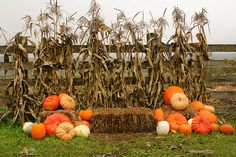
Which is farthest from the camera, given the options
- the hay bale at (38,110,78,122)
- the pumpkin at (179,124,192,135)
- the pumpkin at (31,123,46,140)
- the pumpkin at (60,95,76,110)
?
the pumpkin at (60,95,76,110)

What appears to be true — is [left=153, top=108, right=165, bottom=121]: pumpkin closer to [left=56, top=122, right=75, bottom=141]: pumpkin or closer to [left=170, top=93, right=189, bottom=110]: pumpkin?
[left=170, top=93, right=189, bottom=110]: pumpkin

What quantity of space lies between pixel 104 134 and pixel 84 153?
1779mm

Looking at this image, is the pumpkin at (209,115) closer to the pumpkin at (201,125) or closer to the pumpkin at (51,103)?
the pumpkin at (201,125)

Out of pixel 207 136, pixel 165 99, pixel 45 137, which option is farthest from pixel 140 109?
pixel 45 137

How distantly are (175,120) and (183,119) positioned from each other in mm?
178

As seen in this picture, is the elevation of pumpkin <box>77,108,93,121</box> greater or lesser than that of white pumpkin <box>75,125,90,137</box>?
greater

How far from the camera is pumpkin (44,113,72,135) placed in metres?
9.02

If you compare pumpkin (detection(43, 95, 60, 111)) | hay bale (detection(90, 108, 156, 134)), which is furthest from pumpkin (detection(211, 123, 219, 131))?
pumpkin (detection(43, 95, 60, 111))

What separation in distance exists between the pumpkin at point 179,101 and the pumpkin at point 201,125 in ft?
2.20

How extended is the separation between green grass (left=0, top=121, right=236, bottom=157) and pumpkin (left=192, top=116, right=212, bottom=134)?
0.48 ft

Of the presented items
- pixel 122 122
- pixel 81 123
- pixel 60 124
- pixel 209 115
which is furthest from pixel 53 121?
pixel 209 115

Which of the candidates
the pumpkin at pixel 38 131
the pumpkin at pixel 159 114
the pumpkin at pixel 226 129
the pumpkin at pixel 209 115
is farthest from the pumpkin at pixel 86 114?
the pumpkin at pixel 226 129

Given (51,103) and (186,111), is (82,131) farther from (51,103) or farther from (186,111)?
(186,111)

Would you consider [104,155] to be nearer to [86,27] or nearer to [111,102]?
[111,102]
